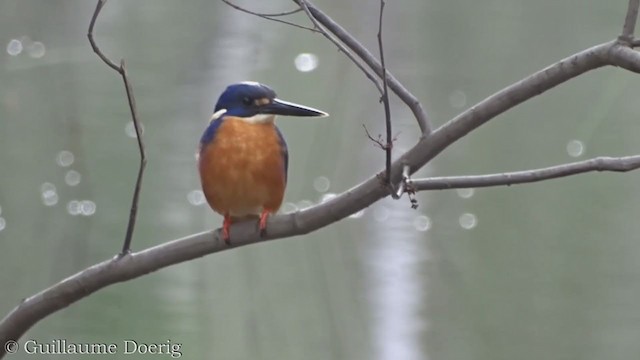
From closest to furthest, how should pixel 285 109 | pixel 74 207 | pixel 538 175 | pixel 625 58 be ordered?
pixel 625 58 → pixel 538 175 → pixel 285 109 → pixel 74 207

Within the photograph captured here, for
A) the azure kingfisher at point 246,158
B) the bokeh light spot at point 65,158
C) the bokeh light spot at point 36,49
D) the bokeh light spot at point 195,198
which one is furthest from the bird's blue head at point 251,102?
the bokeh light spot at point 36,49

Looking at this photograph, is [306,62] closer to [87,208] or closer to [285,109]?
[87,208]

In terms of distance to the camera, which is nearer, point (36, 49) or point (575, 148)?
point (575, 148)

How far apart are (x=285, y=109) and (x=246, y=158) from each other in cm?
11

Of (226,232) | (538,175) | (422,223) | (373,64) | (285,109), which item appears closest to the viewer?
(538,175)

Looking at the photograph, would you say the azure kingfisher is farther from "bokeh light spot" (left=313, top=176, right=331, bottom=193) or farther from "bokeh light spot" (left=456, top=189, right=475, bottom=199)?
"bokeh light spot" (left=456, top=189, right=475, bottom=199)

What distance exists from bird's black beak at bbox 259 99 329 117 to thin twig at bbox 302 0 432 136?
0.77 feet

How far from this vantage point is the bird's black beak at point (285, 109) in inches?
58.2

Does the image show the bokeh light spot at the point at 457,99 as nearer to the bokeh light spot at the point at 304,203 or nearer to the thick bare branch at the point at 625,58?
the bokeh light spot at the point at 304,203

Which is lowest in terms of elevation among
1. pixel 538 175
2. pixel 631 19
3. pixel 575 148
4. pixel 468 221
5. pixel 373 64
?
pixel 538 175

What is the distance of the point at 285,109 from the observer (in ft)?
5.14

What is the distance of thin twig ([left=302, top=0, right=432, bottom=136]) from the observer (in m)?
1.17

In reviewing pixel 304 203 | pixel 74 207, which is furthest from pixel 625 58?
pixel 74 207

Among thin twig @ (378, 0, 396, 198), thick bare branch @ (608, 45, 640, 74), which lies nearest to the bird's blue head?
thin twig @ (378, 0, 396, 198)
